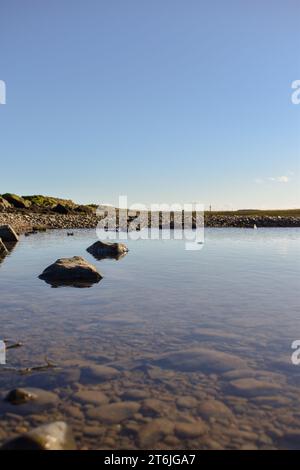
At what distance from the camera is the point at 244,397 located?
5.76 metres

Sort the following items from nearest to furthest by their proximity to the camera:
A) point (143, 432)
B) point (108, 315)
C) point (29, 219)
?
1. point (143, 432)
2. point (108, 315)
3. point (29, 219)

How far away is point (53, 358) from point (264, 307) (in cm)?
579

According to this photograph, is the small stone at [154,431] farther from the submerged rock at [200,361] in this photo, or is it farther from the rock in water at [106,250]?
the rock in water at [106,250]

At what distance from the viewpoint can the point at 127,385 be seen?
6105 millimetres

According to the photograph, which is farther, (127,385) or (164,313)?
(164,313)

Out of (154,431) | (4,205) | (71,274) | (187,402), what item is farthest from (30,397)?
(4,205)

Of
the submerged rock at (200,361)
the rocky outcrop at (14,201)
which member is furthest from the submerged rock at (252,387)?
the rocky outcrop at (14,201)

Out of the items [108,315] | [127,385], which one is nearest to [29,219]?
[108,315]

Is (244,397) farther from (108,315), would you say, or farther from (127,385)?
(108,315)

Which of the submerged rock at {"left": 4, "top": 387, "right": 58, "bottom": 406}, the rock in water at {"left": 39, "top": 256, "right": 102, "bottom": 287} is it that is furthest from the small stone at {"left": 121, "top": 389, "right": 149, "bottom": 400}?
the rock in water at {"left": 39, "top": 256, "right": 102, "bottom": 287}
